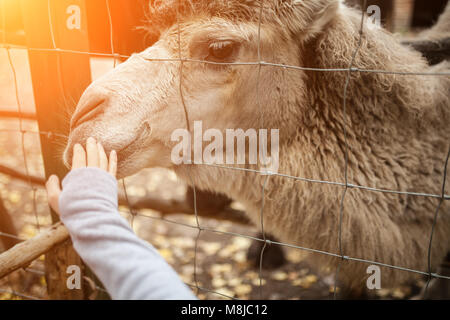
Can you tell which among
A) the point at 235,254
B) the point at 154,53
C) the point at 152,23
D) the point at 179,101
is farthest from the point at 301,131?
the point at 235,254

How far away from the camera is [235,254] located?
408 centimetres

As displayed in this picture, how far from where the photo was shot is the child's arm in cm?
104

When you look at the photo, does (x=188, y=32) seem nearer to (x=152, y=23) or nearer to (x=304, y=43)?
(x=152, y=23)

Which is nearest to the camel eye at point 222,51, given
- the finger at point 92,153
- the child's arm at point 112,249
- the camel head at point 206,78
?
the camel head at point 206,78

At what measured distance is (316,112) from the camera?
198 cm

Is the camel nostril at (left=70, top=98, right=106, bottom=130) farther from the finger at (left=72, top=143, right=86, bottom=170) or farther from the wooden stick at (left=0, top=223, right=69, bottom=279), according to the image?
the wooden stick at (left=0, top=223, right=69, bottom=279)

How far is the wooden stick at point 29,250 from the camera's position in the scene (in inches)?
68.5

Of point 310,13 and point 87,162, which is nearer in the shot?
point 87,162

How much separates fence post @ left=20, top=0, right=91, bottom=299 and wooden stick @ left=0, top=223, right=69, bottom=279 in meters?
0.24

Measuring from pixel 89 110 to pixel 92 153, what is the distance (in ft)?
1.12

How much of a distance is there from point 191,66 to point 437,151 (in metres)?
1.33

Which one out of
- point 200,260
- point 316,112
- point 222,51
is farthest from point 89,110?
point 200,260

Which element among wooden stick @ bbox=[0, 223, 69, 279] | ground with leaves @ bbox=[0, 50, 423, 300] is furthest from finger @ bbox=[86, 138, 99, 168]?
ground with leaves @ bbox=[0, 50, 423, 300]

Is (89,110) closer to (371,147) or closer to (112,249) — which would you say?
(112,249)
